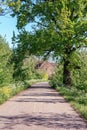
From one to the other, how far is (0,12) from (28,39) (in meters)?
35.7

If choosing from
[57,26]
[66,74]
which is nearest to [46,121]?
[57,26]

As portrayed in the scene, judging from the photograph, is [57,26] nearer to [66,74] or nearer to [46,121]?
[66,74]

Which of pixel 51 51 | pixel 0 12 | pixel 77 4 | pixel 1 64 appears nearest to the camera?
pixel 0 12

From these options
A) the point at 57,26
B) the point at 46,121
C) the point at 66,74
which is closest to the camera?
the point at 46,121

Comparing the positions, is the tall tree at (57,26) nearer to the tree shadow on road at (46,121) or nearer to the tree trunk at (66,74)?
the tree trunk at (66,74)

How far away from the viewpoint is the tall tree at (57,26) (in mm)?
48375

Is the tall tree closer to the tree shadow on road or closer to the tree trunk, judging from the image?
the tree trunk

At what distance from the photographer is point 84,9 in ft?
165

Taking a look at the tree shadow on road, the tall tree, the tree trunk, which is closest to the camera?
the tree shadow on road

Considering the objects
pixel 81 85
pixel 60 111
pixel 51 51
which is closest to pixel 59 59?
pixel 51 51

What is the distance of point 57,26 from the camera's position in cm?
4991

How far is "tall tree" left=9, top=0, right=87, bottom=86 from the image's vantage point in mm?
48375

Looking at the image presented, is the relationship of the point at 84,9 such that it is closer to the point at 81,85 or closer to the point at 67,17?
the point at 67,17

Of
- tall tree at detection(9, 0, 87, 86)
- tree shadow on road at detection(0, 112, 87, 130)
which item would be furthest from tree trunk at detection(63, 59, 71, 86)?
tree shadow on road at detection(0, 112, 87, 130)
